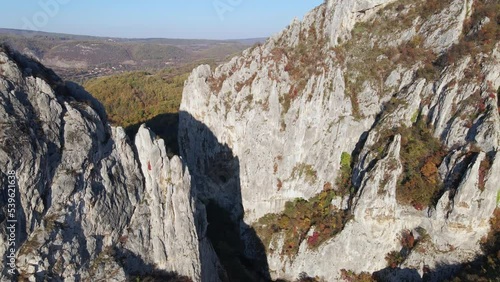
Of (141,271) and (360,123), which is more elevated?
(360,123)

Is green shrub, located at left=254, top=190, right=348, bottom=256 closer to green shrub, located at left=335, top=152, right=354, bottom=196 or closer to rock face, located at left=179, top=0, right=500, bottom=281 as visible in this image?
rock face, located at left=179, top=0, right=500, bottom=281

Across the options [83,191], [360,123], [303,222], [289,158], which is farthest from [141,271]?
[360,123]

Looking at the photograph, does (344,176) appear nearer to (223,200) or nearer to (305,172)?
(305,172)

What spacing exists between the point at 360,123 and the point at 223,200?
58.2 feet

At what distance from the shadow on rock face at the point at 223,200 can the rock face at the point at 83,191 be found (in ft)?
26.9

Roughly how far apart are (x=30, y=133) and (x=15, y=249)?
582 centimetres

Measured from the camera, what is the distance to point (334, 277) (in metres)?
29.5

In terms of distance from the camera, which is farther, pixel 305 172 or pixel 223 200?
pixel 223 200

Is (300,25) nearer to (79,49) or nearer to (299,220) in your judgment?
(299,220)

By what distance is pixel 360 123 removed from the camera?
32156mm

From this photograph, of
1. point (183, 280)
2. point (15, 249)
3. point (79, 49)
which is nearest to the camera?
point (15, 249)

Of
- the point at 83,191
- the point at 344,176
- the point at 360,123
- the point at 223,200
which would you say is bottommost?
the point at 223,200

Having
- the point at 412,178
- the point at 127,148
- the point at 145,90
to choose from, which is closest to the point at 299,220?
the point at 412,178

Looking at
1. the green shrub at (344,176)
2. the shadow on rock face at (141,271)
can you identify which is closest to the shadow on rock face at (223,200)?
the shadow on rock face at (141,271)
